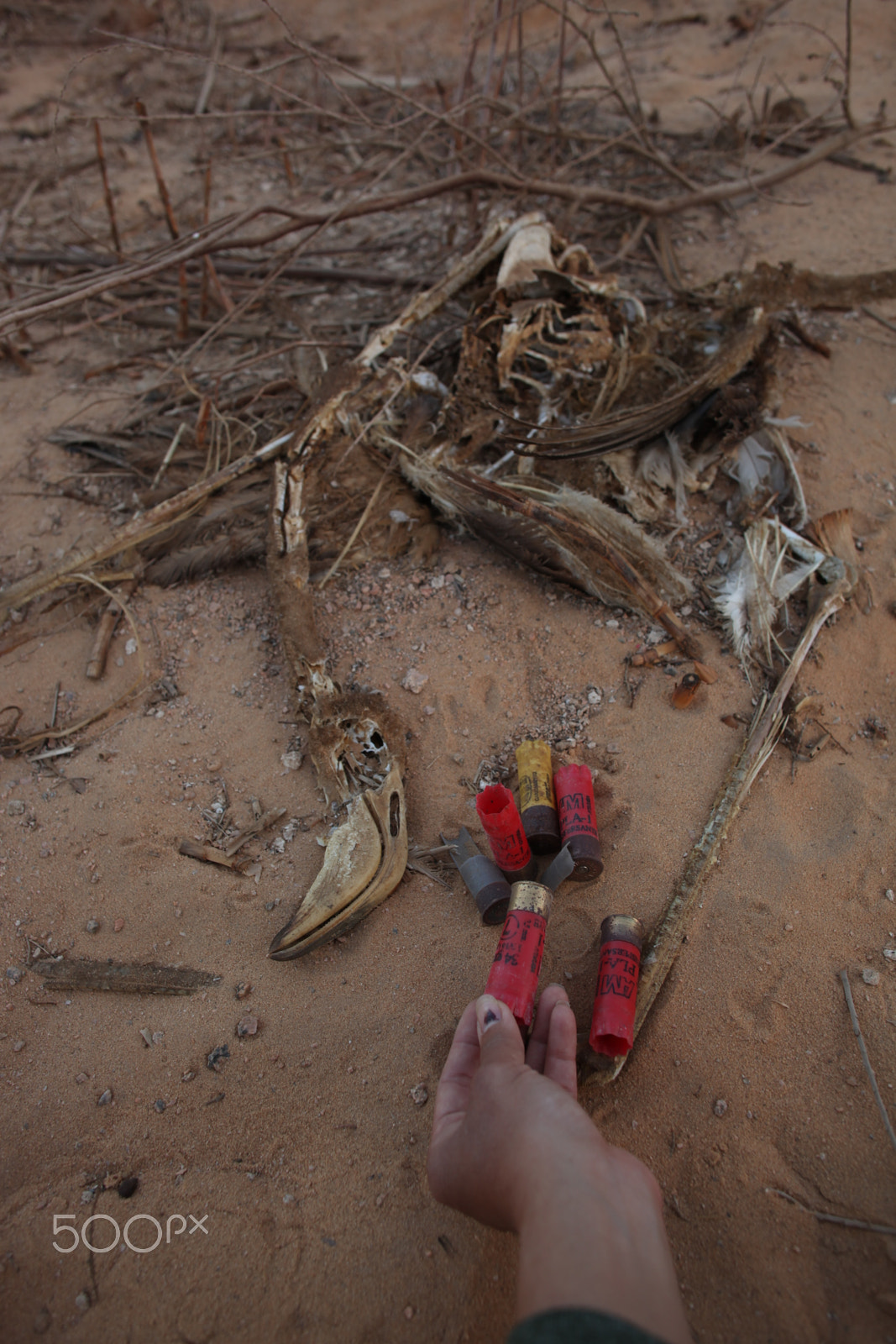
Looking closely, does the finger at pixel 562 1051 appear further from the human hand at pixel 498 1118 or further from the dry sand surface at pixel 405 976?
the dry sand surface at pixel 405 976

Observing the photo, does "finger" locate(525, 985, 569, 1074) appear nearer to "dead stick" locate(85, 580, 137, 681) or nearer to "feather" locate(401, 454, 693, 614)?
"feather" locate(401, 454, 693, 614)

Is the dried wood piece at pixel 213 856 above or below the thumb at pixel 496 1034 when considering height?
below

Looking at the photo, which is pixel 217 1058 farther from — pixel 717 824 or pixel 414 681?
pixel 717 824

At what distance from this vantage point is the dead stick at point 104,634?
282cm

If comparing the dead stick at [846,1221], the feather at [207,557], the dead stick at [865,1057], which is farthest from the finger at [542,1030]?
the feather at [207,557]

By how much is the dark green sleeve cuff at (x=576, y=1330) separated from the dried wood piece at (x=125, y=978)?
1.29 meters

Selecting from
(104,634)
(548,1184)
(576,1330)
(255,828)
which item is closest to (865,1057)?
(548,1184)

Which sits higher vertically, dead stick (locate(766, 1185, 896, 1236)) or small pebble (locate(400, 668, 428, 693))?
small pebble (locate(400, 668, 428, 693))

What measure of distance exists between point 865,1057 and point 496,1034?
101cm

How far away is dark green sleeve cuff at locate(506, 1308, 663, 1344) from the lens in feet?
3.48

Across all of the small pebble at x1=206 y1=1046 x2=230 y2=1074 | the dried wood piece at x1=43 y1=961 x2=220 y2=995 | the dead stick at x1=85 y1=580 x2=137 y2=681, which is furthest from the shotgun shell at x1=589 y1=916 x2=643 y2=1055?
the dead stick at x1=85 y1=580 x2=137 y2=681

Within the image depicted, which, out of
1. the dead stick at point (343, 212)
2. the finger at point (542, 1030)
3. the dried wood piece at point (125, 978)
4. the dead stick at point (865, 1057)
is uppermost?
the dead stick at point (343, 212)

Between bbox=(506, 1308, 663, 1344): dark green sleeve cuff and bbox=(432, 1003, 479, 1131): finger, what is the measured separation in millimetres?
482

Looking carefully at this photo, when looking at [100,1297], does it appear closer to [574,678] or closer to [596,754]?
[596,754]
